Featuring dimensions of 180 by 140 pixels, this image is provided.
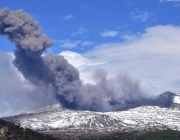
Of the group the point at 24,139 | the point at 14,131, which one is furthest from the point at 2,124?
the point at 24,139

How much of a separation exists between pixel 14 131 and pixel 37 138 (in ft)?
22.2

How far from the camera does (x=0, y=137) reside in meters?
92.6

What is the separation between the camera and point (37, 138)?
101m

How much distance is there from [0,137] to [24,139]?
6.05 metres

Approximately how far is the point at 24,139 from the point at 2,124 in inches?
552

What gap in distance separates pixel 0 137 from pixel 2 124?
38.0 ft

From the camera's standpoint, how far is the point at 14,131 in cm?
9825

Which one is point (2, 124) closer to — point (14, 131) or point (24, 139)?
point (14, 131)

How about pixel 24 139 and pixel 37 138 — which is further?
pixel 37 138

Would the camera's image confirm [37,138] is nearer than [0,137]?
No

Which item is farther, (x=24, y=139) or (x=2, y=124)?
(x=2, y=124)

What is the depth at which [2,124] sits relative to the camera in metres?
104

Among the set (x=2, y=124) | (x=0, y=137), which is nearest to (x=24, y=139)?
(x=0, y=137)

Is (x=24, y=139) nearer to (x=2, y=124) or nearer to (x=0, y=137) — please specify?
(x=0, y=137)
